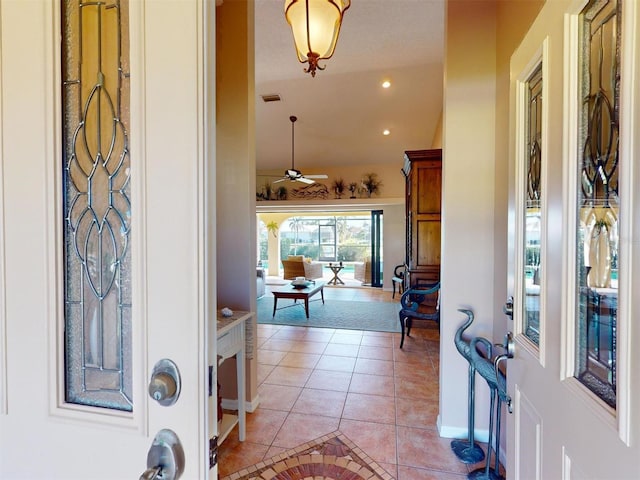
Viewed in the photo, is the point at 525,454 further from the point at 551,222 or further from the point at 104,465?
the point at 104,465

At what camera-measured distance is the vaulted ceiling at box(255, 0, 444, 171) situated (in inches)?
138

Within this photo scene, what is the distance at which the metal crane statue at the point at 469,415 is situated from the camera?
1.99 meters

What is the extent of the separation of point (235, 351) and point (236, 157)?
56.4 inches

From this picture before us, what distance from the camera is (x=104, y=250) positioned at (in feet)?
2.32

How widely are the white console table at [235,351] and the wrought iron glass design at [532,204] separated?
1609mm

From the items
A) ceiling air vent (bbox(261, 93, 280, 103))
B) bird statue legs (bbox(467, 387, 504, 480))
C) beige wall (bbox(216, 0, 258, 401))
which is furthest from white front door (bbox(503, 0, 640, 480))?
ceiling air vent (bbox(261, 93, 280, 103))

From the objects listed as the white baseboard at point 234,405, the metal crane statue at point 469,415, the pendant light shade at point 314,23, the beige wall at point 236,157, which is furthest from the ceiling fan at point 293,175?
the metal crane statue at point 469,415

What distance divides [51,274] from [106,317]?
14 cm

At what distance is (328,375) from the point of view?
3.20 metres

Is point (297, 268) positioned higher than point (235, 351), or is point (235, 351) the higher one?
point (235, 351)

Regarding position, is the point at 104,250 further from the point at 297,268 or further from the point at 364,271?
the point at 364,271

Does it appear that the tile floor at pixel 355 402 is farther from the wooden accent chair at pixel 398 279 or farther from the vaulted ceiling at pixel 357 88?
the vaulted ceiling at pixel 357 88

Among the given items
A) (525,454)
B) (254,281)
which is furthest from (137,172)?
(254,281)

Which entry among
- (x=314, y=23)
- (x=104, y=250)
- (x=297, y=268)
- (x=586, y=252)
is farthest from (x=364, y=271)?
(x=104, y=250)
